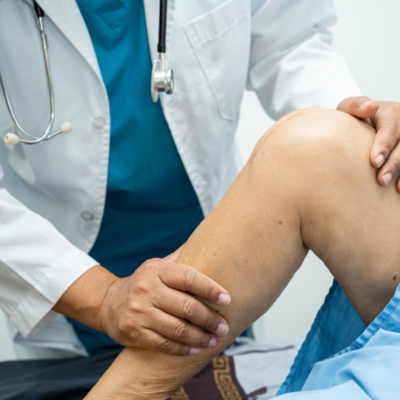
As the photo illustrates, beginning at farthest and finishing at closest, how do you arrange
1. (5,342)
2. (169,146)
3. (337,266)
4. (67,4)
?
(5,342) < (169,146) < (67,4) < (337,266)

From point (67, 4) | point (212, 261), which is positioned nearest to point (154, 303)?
point (212, 261)

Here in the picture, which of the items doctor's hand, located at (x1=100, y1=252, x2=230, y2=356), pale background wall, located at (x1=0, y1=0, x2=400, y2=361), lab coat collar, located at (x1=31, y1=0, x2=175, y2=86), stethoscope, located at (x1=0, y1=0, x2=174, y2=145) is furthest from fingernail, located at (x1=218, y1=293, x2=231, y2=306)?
pale background wall, located at (x1=0, y1=0, x2=400, y2=361)

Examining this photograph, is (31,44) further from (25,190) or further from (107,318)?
(107,318)

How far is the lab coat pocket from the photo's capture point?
87 centimetres

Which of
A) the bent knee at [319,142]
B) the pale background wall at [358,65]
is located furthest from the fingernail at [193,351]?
the pale background wall at [358,65]

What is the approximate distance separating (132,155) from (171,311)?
374 mm

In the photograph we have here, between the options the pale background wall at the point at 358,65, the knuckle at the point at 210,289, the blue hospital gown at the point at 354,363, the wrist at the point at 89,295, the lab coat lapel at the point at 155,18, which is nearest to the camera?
the blue hospital gown at the point at 354,363

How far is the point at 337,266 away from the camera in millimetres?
566

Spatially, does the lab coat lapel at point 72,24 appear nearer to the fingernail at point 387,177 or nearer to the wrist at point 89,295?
the wrist at point 89,295

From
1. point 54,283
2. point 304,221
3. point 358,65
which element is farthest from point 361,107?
point 358,65

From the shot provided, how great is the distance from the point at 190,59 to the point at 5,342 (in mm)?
1073

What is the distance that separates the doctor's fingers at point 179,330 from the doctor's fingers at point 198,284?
0.04 m

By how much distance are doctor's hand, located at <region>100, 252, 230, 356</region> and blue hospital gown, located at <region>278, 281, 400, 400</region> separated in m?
0.12

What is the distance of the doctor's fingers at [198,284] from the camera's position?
56 centimetres
